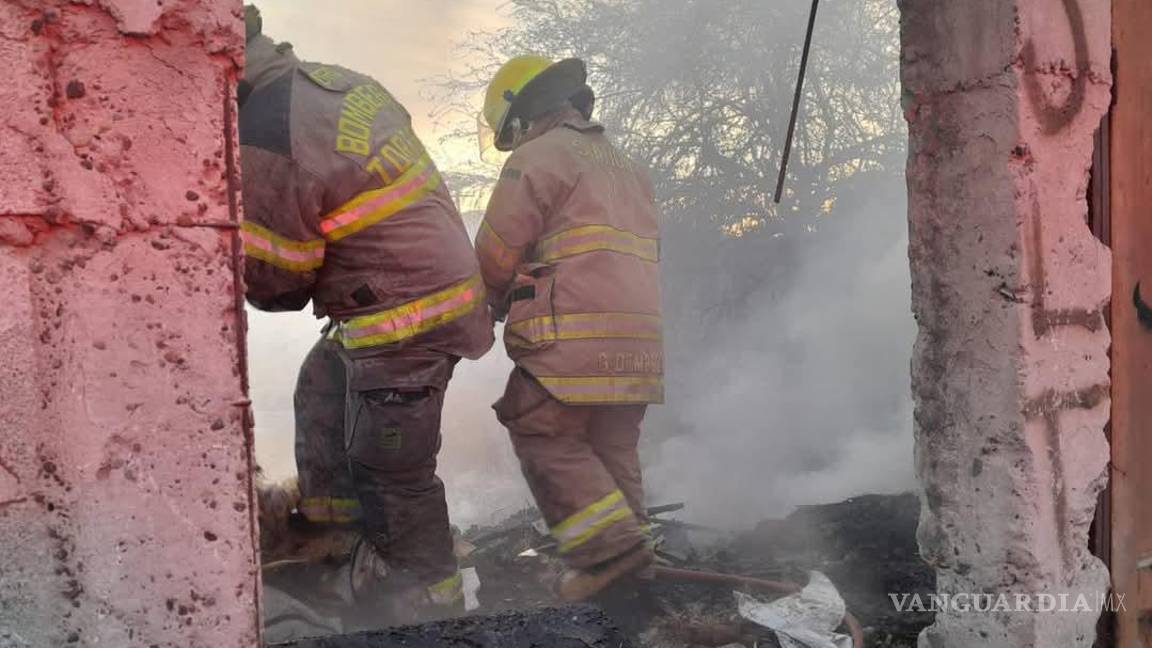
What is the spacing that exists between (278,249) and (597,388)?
153cm

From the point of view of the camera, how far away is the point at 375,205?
321 centimetres

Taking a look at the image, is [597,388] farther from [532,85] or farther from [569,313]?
[532,85]

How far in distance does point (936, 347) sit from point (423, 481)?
6.25ft

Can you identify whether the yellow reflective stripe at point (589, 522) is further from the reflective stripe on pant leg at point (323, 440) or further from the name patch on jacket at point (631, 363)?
the reflective stripe on pant leg at point (323, 440)

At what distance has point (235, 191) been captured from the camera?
5.36 ft

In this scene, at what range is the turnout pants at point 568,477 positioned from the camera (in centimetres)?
392

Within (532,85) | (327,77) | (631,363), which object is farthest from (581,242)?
(327,77)

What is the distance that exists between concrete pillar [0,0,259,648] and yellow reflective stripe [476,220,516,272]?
2.38 meters

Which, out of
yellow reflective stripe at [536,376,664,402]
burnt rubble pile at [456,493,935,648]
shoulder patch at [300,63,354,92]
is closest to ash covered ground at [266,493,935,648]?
burnt rubble pile at [456,493,935,648]

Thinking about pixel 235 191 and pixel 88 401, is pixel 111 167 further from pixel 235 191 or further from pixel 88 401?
pixel 88 401

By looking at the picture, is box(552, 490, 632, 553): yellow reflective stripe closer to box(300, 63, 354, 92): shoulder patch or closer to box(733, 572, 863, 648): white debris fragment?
box(733, 572, 863, 648): white debris fragment

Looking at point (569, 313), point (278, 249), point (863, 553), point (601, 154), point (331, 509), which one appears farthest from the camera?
point (863, 553)

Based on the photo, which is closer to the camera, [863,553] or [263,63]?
[263,63]

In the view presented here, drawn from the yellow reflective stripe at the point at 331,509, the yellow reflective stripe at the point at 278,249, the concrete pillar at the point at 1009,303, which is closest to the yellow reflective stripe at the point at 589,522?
the yellow reflective stripe at the point at 331,509
